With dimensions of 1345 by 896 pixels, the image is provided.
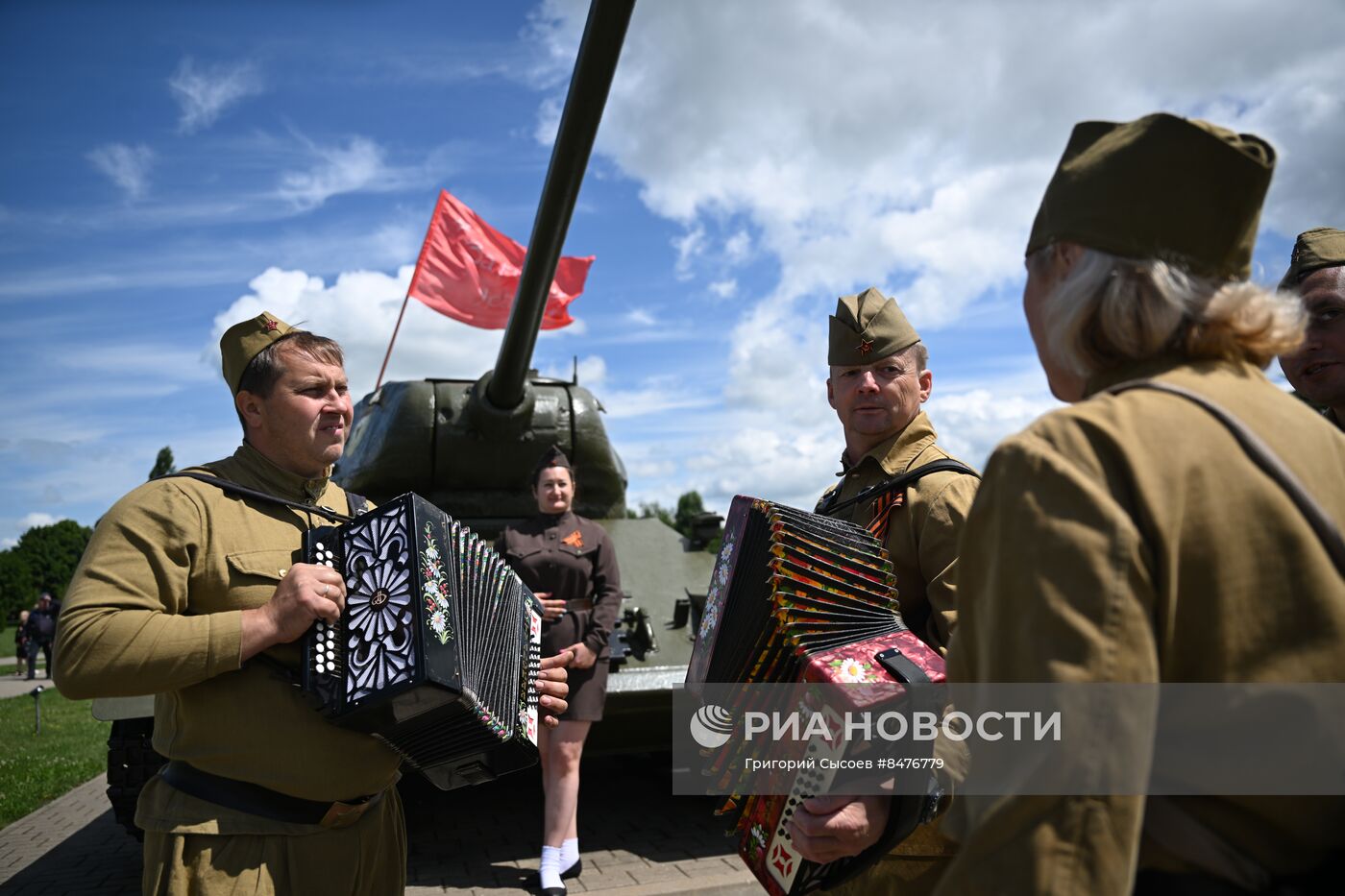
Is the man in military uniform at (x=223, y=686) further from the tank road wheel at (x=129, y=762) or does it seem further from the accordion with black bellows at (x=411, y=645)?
the tank road wheel at (x=129, y=762)

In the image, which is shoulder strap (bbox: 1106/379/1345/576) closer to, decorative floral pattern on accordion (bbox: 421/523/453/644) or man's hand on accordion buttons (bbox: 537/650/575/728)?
decorative floral pattern on accordion (bbox: 421/523/453/644)

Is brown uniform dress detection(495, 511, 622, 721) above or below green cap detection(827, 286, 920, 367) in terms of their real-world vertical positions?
below

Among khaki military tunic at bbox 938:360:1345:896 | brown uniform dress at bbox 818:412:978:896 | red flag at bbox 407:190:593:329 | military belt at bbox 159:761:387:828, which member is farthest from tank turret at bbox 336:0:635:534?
khaki military tunic at bbox 938:360:1345:896

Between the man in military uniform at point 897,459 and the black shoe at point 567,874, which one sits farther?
the black shoe at point 567,874

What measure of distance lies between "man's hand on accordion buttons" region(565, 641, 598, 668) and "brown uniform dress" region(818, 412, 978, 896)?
2564mm

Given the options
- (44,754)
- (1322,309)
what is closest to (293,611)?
(1322,309)

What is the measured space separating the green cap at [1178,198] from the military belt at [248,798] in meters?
1.97

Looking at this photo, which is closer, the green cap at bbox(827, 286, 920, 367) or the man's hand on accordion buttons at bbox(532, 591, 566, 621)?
the green cap at bbox(827, 286, 920, 367)

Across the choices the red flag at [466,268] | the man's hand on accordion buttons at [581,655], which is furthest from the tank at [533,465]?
the red flag at [466,268]

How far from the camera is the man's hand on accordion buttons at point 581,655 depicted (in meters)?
4.85

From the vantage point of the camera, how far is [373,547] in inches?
86.7

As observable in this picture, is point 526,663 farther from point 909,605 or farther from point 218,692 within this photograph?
point 909,605

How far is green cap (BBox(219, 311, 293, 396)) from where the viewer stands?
2.52 m

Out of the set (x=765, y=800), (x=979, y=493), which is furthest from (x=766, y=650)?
(x=979, y=493)
